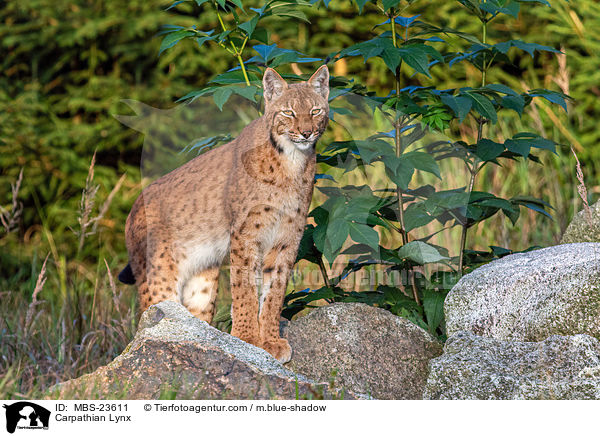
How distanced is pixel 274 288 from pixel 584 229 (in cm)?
216

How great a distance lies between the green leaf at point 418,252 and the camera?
4.04 meters

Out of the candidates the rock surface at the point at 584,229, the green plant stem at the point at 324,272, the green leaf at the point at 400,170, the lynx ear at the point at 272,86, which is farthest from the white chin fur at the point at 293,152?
the rock surface at the point at 584,229

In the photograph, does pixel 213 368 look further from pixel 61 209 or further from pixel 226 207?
pixel 61 209

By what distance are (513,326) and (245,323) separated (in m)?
1.46

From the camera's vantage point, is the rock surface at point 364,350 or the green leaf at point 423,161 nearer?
the rock surface at point 364,350

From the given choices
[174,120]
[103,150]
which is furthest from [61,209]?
[174,120]

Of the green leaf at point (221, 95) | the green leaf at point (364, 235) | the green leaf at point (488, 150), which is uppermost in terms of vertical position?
the green leaf at point (221, 95)

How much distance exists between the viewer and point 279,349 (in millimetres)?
3785

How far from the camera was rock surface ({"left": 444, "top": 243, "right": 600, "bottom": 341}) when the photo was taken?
3.42 meters

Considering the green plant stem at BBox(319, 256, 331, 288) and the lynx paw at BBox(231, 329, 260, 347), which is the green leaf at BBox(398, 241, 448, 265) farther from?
the lynx paw at BBox(231, 329, 260, 347)
